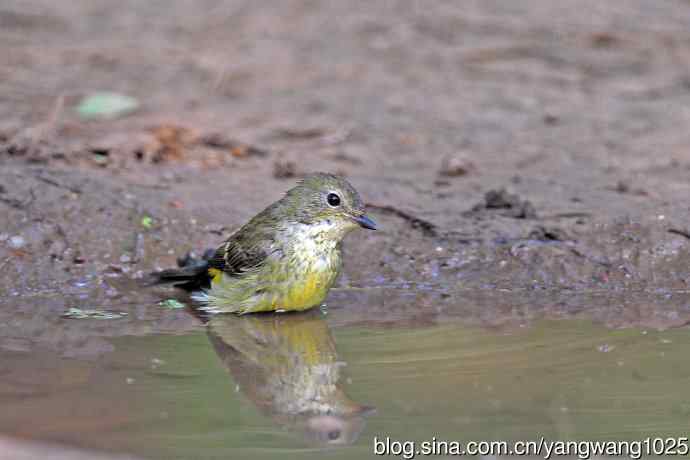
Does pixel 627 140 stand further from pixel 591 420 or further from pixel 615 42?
pixel 591 420

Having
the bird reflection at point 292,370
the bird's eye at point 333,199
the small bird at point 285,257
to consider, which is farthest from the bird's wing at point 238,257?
→ the bird's eye at point 333,199

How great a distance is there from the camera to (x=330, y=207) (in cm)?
751

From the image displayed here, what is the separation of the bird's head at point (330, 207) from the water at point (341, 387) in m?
0.71

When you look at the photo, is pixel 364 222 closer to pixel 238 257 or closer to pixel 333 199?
pixel 333 199

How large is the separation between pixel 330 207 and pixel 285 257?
0.54 m

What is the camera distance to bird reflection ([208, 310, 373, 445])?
192 inches

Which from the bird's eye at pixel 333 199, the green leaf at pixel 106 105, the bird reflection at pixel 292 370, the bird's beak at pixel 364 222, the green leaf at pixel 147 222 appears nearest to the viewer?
the bird reflection at pixel 292 370

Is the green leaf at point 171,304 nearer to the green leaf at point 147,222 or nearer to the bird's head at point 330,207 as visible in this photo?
the green leaf at point 147,222

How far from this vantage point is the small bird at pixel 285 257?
7.12 meters

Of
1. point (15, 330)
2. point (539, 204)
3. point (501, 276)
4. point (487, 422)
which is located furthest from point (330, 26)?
point (487, 422)

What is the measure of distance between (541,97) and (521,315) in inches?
192

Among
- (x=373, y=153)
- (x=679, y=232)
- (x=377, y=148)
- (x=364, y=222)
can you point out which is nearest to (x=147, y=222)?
(x=364, y=222)

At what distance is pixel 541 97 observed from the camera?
1141 centimetres

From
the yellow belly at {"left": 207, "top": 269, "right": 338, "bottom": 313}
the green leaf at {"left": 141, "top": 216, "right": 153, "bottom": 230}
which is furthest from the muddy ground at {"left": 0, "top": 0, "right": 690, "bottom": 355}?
the yellow belly at {"left": 207, "top": 269, "right": 338, "bottom": 313}
